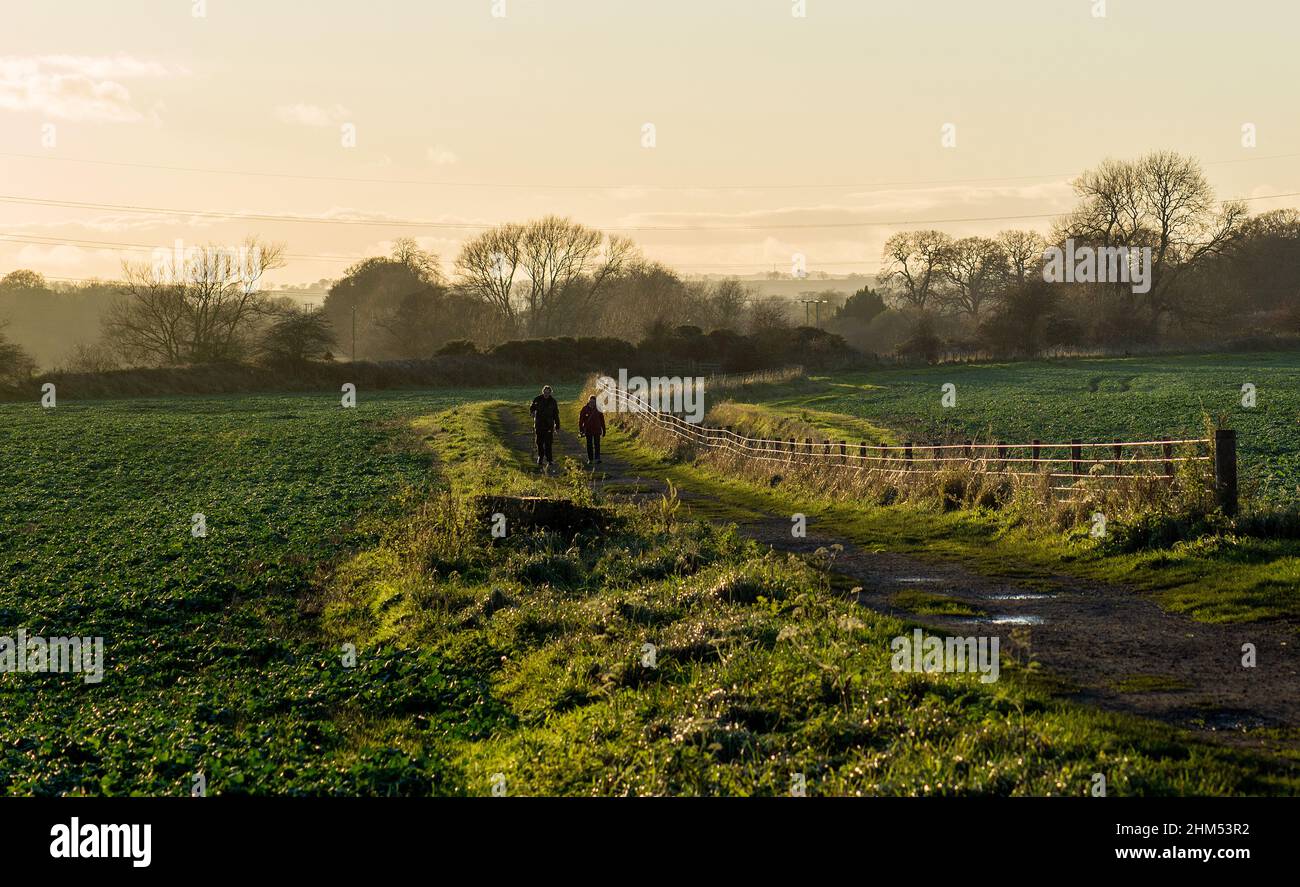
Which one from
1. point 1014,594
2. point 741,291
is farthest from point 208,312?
point 1014,594

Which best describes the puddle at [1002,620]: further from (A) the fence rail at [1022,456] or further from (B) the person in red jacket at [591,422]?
(B) the person in red jacket at [591,422]

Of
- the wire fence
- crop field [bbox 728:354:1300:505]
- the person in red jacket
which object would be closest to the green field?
the wire fence

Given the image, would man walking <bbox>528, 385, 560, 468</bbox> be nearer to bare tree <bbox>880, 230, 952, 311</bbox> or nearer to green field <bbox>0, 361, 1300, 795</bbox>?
green field <bbox>0, 361, 1300, 795</bbox>

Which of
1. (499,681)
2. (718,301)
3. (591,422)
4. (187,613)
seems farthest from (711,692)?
(718,301)

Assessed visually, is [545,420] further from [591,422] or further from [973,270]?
[973,270]

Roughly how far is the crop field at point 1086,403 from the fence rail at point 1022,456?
2.71 feet

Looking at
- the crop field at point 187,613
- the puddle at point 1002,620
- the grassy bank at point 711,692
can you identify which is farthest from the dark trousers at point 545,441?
the puddle at point 1002,620

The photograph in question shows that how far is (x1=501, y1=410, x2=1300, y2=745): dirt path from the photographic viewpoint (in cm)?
822

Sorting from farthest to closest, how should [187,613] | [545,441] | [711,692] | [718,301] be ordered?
[718,301] < [545,441] < [187,613] < [711,692]

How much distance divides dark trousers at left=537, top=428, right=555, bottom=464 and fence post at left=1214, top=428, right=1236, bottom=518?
656 inches

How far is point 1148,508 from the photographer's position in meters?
14.7

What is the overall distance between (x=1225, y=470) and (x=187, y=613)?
1390cm

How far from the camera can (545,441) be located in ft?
92.1
